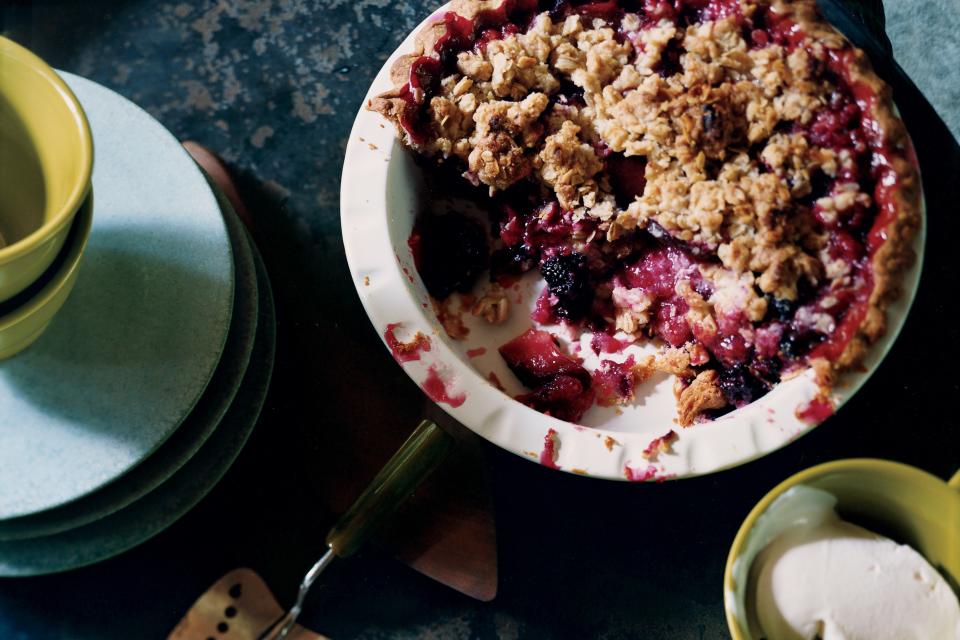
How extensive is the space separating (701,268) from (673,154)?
0.53 ft

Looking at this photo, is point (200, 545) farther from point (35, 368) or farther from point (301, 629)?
point (35, 368)

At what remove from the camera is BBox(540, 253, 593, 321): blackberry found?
1.36 m

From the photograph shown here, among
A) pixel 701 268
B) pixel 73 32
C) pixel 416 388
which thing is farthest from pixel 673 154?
pixel 73 32

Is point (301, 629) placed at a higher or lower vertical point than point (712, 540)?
lower

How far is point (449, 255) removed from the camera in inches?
55.2

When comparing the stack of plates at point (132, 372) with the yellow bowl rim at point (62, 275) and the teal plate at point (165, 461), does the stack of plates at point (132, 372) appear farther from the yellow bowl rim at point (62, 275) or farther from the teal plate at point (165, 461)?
the yellow bowl rim at point (62, 275)

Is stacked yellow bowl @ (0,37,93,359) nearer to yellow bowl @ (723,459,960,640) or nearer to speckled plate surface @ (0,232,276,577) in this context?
speckled plate surface @ (0,232,276,577)

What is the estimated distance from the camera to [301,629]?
1.42 meters

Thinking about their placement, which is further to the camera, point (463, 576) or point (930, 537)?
point (463, 576)

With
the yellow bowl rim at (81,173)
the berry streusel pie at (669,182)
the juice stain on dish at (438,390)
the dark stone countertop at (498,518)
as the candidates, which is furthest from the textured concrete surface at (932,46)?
the yellow bowl rim at (81,173)

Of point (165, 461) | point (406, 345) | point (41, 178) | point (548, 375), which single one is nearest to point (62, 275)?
point (41, 178)

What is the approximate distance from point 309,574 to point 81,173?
680 mm

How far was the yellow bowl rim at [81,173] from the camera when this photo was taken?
3.07 feet

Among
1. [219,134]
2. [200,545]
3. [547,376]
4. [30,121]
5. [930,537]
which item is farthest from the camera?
[219,134]
